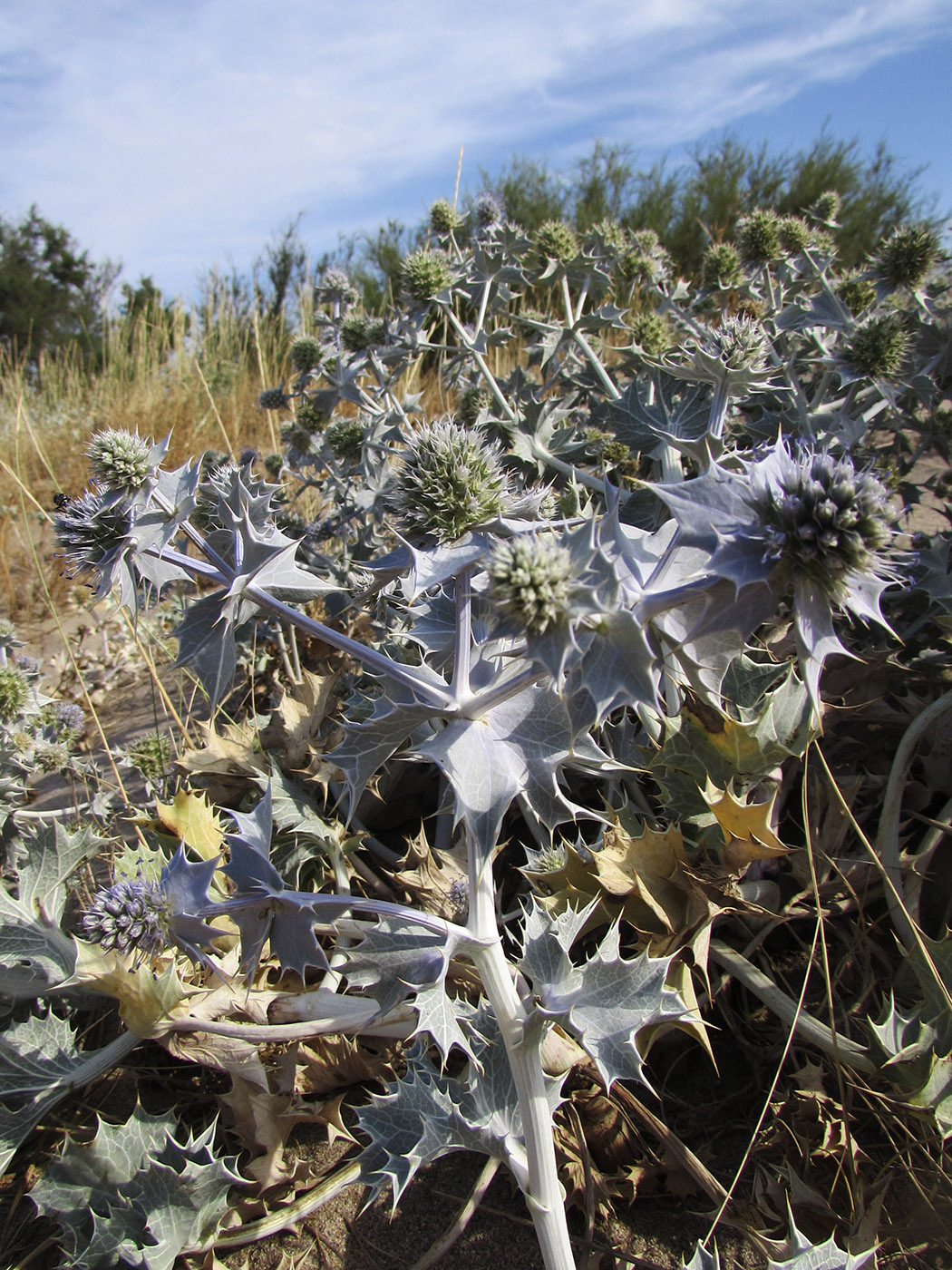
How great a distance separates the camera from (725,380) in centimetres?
155

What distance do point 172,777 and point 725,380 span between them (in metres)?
2.01

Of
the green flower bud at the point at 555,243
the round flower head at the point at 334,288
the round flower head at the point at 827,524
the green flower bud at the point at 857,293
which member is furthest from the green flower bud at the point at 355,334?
the round flower head at the point at 827,524

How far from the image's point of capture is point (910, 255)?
8.63 feet

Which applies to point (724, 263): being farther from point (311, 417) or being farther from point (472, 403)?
point (311, 417)

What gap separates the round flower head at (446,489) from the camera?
1.18 m

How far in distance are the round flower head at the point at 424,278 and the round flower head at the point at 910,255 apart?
1599 mm

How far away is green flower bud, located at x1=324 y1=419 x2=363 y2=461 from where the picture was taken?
2711mm

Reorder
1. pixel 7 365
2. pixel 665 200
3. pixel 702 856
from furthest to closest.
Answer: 1. pixel 665 200
2. pixel 7 365
3. pixel 702 856

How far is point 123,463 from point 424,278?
1758 mm

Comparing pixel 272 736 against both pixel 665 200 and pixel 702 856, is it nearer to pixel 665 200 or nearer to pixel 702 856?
pixel 702 856

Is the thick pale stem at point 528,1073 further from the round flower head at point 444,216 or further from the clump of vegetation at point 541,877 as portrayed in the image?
the round flower head at point 444,216

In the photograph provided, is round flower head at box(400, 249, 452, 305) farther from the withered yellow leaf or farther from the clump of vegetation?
the withered yellow leaf

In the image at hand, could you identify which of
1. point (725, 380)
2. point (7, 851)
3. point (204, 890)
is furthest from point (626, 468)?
point (7, 851)

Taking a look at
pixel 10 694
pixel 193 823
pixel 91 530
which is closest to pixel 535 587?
pixel 91 530
